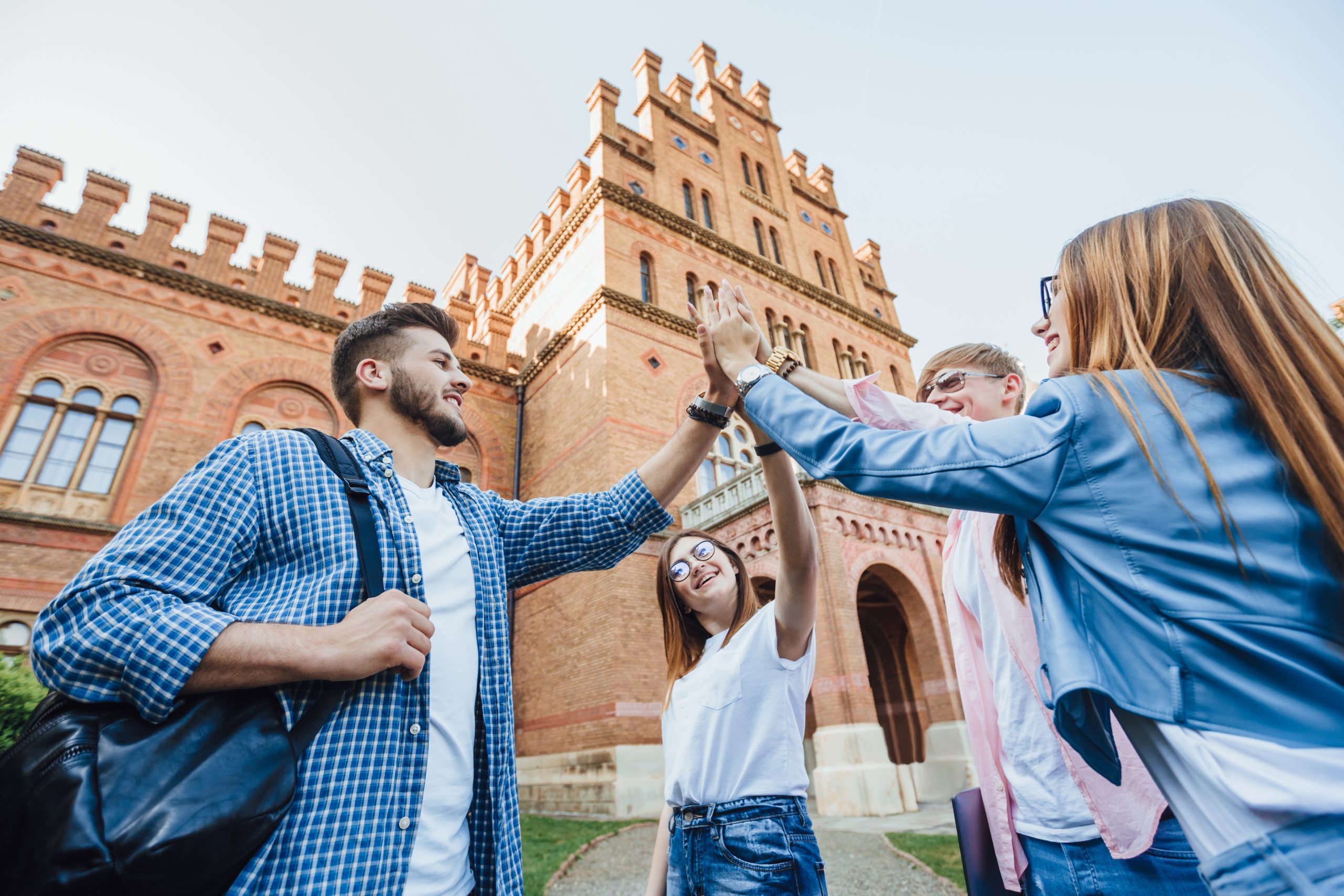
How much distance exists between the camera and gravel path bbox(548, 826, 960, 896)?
494 cm

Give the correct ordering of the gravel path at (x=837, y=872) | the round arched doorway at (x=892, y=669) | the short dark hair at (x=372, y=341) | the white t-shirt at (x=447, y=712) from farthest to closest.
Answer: the round arched doorway at (x=892, y=669) → the gravel path at (x=837, y=872) → the short dark hair at (x=372, y=341) → the white t-shirt at (x=447, y=712)

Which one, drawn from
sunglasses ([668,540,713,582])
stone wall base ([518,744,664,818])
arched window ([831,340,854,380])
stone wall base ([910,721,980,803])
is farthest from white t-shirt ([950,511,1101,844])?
arched window ([831,340,854,380])

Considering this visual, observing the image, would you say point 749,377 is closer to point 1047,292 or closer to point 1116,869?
point 1047,292

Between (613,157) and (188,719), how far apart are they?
15.7 meters

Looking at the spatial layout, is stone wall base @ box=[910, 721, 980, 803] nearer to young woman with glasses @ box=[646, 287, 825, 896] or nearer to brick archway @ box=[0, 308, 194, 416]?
young woman with glasses @ box=[646, 287, 825, 896]

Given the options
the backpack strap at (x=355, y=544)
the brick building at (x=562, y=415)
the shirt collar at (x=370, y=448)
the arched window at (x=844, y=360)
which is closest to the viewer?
the backpack strap at (x=355, y=544)

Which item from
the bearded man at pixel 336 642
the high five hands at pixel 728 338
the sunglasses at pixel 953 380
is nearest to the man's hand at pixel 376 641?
the bearded man at pixel 336 642

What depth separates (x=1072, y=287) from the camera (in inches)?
51.4

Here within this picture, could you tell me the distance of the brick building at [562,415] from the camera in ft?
31.1

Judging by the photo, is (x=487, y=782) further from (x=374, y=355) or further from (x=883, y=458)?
(x=374, y=355)

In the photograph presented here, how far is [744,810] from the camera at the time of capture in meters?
1.85

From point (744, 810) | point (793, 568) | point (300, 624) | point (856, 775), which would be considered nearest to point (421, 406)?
point (300, 624)

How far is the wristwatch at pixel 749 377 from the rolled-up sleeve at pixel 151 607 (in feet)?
3.68

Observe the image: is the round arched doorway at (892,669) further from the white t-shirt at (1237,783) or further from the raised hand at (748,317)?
the white t-shirt at (1237,783)
